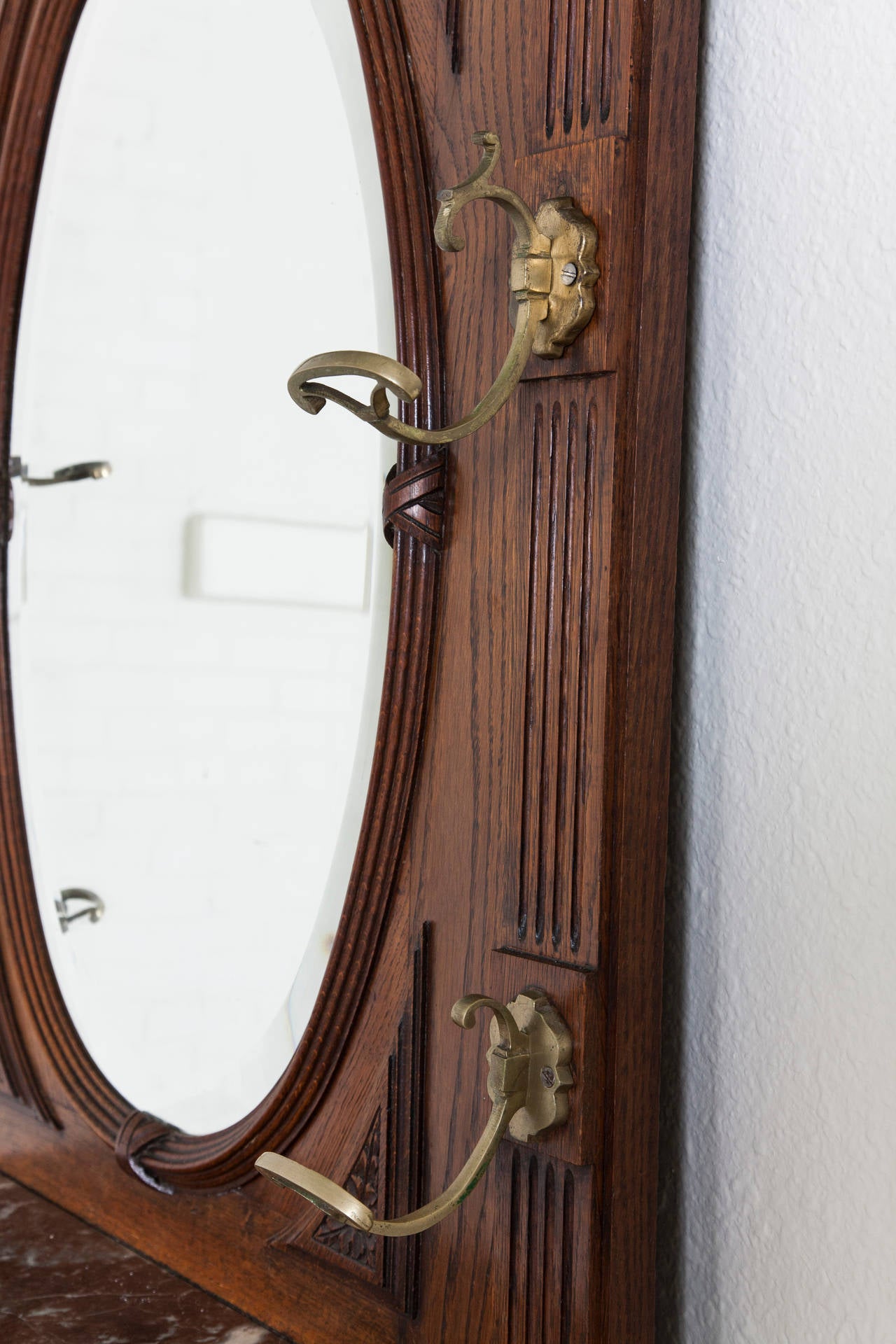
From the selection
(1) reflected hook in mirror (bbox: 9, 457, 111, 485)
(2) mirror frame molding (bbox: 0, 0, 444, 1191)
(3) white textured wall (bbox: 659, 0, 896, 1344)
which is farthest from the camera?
(1) reflected hook in mirror (bbox: 9, 457, 111, 485)

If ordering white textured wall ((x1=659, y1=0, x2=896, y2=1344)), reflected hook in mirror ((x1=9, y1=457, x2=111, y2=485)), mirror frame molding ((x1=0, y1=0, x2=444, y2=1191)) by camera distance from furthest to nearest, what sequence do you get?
reflected hook in mirror ((x1=9, y1=457, x2=111, y2=485)) < mirror frame molding ((x1=0, y1=0, x2=444, y2=1191)) < white textured wall ((x1=659, y1=0, x2=896, y2=1344))

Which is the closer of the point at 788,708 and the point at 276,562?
the point at 788,708

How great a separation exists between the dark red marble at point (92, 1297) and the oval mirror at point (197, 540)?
0.10m

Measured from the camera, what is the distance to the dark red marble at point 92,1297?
70cm

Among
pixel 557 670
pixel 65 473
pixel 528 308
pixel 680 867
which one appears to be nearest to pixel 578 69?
pixel 528 308

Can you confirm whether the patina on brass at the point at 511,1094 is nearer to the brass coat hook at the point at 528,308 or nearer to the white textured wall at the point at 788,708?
the white textured wall at the point at 788,708

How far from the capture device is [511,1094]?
562 mm

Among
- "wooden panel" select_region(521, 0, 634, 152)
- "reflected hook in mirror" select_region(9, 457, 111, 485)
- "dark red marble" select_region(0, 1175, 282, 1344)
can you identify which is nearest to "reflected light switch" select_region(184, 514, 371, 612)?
"reflected hook in mirror" select_region(9, 457, 111, 485)

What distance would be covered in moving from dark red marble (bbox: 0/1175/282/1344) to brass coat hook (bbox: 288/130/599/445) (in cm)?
51

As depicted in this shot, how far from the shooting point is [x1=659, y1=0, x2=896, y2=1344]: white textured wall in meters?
0.54

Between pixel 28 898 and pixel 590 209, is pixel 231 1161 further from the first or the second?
pixel 590 209

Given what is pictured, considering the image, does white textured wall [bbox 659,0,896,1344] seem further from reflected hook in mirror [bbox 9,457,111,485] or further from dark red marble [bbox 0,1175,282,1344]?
reflected hook in mirror [bbox 9,457,111,485]

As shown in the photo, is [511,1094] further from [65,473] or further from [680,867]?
[65,473]

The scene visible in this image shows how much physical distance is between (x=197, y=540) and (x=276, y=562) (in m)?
0.09
